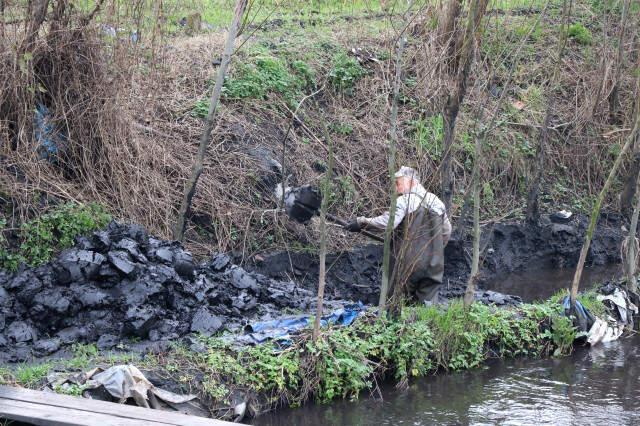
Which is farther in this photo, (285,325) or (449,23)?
(449,23)

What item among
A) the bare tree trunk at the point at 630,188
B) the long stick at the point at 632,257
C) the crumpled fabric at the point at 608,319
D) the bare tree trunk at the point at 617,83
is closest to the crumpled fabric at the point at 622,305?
the crumpled fabric at the point at 608,319

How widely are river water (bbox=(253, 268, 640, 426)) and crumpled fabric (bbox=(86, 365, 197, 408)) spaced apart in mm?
846

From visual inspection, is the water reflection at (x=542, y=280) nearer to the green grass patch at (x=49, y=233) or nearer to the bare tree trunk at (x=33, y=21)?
the green grass patch at (x=49, y=233)

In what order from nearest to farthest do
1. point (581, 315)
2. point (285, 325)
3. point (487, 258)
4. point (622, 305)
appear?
point (285, 325) < point (581, 315) < point (622, 305) < point (487, 258)

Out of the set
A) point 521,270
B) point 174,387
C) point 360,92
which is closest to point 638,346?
point 521,270

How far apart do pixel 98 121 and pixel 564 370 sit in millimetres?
5665

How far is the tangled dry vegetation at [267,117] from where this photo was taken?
31.7 feet

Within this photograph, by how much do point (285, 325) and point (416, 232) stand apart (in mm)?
1559

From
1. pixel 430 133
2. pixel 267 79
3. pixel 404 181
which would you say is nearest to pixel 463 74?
pixel 404 181

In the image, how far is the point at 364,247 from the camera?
1166 centimetres

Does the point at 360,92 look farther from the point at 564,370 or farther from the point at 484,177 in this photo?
the point at 564,370

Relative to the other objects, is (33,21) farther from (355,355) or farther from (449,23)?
(449,23)

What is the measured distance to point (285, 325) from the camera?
8.09m

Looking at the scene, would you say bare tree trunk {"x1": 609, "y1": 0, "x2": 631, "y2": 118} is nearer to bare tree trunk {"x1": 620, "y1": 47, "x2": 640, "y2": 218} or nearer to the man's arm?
bare tree trunk {"x1": 620, "y1": 47, "x2": 640, "y2": 218}
